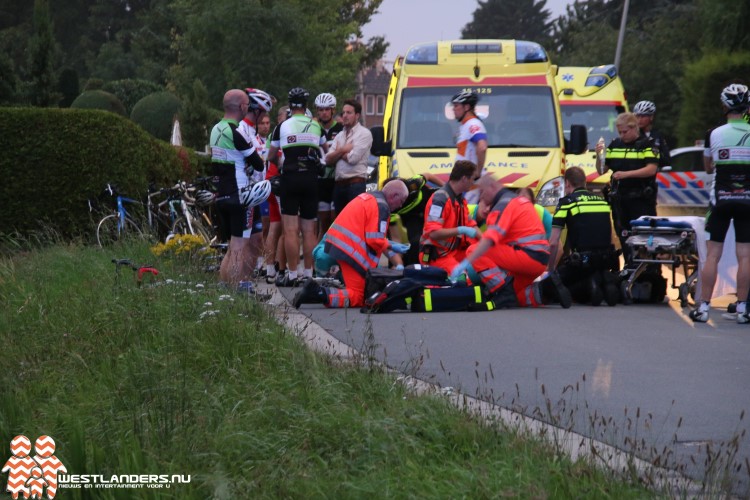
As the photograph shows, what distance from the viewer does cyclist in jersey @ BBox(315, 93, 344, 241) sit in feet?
52.4

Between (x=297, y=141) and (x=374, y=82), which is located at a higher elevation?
(x=297, y=141)

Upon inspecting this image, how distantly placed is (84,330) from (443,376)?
111 inches

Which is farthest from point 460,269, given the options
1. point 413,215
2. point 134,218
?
point 134,218

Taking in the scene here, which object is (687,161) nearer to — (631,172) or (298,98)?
(631,172)

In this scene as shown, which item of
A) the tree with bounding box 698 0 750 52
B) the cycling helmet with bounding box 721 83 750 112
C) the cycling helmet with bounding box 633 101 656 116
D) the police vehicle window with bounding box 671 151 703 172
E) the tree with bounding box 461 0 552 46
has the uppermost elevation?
the tree with bounding box 461 0 552 46

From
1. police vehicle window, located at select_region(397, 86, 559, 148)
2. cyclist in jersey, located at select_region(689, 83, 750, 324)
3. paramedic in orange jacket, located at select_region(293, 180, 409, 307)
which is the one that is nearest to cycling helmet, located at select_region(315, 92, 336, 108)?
police vehicle window, located at select_region(397, 86, 559, 148)

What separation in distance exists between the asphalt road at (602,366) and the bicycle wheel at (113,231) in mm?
4074

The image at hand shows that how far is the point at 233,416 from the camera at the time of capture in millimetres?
7094

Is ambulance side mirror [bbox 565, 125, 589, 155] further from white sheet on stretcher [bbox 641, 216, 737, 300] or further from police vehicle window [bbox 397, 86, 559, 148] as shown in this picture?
white sheet on stretcher [bbox 641, 216, 737, 300]

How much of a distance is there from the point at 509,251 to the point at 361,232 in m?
1.40

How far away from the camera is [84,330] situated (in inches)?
388

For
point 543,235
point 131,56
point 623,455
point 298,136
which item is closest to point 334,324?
point 543,235

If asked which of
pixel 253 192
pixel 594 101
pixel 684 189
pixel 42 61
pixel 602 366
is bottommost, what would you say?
pixel 684 189

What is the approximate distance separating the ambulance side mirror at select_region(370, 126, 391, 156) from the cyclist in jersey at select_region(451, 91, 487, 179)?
3.81 feet
